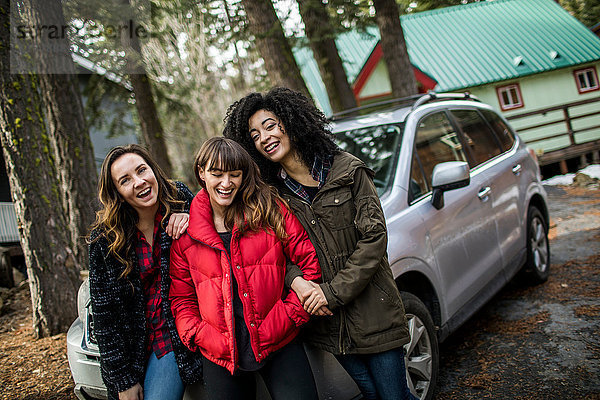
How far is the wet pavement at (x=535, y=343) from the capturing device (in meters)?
3.44

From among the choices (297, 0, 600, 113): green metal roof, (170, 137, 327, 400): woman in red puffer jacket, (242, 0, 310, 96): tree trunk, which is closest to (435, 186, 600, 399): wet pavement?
(170, 137, 327, 400): woman in red puffer jacket

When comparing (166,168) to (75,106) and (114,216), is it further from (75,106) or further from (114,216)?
(114,216)

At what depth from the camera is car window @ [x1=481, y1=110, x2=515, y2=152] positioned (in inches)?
202

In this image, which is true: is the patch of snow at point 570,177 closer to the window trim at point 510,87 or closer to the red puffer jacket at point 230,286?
the window trim at point 510,87

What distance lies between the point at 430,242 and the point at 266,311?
62.3 inches

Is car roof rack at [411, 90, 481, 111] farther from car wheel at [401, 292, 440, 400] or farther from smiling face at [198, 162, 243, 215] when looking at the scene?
smiling face at [198, 162, 243, 215]

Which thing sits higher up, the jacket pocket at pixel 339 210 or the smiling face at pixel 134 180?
the smiling face at pixel 134 180

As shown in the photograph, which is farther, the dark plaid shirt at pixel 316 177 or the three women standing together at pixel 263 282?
the dark plaid shirt at pixel 316 177

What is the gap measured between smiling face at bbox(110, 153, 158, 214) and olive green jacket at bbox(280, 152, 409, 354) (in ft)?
2.52

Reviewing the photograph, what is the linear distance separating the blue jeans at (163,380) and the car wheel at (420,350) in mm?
1338

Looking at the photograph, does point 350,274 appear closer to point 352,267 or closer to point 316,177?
point 352,267

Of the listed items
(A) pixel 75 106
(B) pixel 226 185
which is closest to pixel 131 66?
(A) pixel 75 106

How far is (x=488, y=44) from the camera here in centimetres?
2203

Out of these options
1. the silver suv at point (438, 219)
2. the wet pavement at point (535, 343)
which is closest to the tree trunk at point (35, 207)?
the silver suv at point (438, 219)
